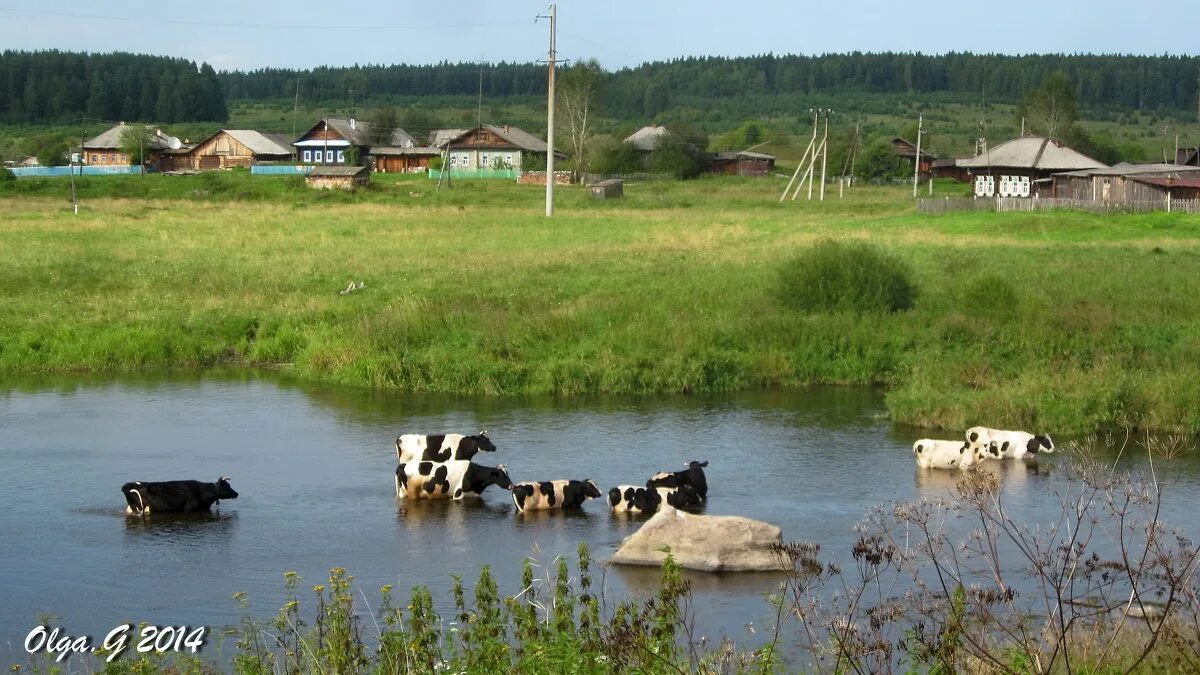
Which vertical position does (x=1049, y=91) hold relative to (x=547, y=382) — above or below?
above

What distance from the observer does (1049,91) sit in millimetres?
103375

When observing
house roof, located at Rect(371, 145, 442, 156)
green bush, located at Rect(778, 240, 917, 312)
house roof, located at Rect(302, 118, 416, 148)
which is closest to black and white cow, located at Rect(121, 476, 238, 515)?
green bush, located at Rect(778, 240, 917, 312)

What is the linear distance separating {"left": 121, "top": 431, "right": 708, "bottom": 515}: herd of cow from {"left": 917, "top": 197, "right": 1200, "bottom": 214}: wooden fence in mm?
42648

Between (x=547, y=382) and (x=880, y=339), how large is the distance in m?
6.46

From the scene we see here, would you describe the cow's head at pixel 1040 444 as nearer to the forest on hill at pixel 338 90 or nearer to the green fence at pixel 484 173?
the green fence at pixel 484 173

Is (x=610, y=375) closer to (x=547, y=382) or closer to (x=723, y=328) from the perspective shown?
(x=547, y=382)

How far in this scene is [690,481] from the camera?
15.5m

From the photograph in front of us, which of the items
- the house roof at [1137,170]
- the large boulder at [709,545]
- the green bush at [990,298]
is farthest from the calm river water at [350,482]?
the house roof at [1137,170]

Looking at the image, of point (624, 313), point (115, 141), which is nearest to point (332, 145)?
point (115, 141)

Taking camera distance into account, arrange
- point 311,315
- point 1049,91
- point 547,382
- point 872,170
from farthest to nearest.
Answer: point 1049,91 < point 872,170 < point 311,315 < point 547,382

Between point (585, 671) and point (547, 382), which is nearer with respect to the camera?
point (585, 671)

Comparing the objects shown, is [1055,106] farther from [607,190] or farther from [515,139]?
[607,190]

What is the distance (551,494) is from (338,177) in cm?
5995

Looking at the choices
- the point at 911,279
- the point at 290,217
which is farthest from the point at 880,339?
the point at 290,217
